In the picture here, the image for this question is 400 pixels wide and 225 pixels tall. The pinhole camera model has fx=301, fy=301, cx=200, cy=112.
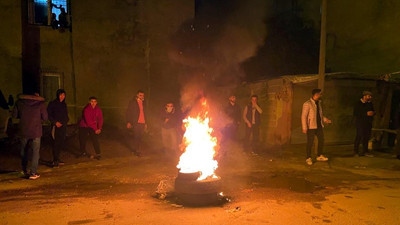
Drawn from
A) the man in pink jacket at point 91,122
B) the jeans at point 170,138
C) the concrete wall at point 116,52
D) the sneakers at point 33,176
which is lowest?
the sneakers at point 33,176

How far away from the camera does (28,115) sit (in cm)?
666

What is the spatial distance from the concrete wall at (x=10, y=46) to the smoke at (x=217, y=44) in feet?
21.6

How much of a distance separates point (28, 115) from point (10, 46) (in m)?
6.32

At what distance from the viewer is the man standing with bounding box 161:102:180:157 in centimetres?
887

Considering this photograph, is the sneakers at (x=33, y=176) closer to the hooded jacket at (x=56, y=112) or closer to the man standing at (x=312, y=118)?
the hooded jacket at (x=56, y=112)

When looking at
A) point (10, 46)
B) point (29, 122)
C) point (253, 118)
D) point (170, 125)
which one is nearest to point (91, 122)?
point (29, 122)

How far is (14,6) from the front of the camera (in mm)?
11250

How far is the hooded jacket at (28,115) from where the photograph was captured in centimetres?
660

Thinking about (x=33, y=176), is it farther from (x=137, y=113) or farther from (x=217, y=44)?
(x=217, y=44)

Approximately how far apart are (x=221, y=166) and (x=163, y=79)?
6547mm

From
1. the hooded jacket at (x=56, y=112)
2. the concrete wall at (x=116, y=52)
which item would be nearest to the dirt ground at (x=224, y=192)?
the hooded jacket at (x=56, y=112)

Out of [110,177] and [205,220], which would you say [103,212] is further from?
[110,177]

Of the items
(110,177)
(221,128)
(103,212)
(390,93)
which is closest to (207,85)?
(221,128)

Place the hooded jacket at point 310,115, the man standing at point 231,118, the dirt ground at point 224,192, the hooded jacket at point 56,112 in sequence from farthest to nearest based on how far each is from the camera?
the man standing at point 231,118
the hooded jacket at point 310,115
the hooded jacket at point 56,112
the dirt ground at point 224,192
